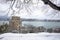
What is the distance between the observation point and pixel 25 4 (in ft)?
7.43

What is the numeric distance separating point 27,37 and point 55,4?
0.63m

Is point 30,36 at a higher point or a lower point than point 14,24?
lower

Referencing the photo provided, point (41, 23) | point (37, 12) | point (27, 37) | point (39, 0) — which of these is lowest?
point (27, 37)

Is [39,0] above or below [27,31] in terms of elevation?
above

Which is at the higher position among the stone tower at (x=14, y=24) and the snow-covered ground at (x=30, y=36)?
the stone tower at (x=14, y=24)

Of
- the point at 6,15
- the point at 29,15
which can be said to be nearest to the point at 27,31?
the point at 29,15

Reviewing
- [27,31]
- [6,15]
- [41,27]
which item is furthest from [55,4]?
[6,15]

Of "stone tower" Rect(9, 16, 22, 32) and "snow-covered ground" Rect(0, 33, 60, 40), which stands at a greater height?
"stone tower" Rect(9, 16, 22, 32)

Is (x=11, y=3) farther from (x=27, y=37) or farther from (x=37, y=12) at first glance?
(x=27, y=37)

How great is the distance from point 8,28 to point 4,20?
0.13 meters

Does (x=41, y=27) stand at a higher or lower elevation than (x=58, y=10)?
lower

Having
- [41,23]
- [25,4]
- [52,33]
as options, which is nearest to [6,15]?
[25,4]

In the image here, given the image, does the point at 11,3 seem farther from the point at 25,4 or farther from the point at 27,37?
the point at 27,37

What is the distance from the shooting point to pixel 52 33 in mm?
2289
